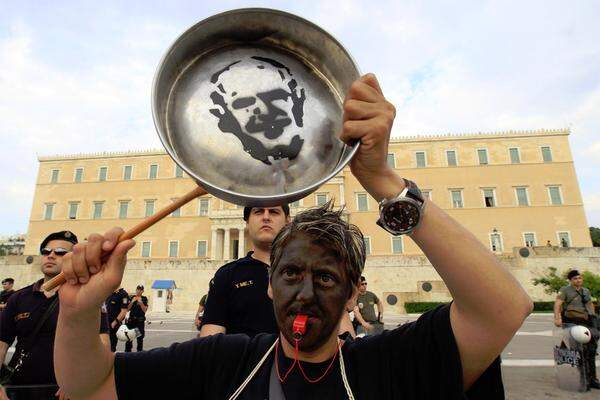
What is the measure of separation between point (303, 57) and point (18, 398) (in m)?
3.34

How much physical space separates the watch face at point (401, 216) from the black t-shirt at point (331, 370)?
35 cm

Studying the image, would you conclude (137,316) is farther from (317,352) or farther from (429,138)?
(429,138)

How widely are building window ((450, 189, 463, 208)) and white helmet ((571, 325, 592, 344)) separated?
39.4m

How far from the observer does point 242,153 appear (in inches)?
55.2

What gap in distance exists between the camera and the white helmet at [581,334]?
6.27m

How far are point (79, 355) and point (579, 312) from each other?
7.86 m

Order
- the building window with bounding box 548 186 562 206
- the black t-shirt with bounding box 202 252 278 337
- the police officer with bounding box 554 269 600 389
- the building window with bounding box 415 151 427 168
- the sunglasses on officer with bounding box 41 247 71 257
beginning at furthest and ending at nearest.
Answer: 1. the building window with bounding box 415 151 427 168
2. the building window with bounding box 548 186 562 206
3. the police officer with bounding box 554 269 600 389
4. the sunglasses on officer with bounding box 41 247 71 257
5. the black t-shirt with bounding box 202 252 278 337

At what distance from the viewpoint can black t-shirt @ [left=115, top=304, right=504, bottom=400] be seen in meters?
1.35

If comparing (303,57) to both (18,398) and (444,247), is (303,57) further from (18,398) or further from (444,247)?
(18,398)

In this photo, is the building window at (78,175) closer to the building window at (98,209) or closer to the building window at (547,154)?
the building window at (98,209)

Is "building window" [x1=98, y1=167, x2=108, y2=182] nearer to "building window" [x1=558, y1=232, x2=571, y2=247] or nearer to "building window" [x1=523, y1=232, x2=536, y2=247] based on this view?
"building window" [x1=523, y1=232, x2=536, y2=247]

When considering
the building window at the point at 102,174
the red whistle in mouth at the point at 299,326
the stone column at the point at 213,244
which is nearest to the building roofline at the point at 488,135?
the stone column at the point at 213,244

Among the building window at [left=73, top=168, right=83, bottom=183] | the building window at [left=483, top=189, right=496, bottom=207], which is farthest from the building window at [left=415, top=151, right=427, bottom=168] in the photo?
the building window at [left=73, top=168, right=83, bottom=183]

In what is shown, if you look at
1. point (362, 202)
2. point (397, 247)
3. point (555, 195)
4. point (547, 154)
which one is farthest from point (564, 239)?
point (362, 202)
